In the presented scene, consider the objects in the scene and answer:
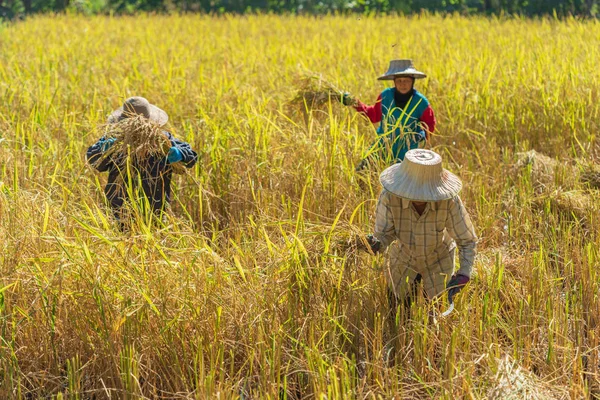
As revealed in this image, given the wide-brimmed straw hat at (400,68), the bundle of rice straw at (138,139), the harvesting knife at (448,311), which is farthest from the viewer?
the wide-brimmed straw hat at (400,68)

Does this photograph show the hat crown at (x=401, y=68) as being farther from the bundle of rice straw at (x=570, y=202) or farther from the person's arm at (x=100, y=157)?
the person's arm at (x=100, y=157)

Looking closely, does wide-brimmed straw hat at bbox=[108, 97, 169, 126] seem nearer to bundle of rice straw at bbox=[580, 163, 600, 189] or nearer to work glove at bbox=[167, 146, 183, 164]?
work glove at bbox=[167, 146, 183, 164]

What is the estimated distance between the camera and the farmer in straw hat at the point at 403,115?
3.67 m

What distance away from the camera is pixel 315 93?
428 cm

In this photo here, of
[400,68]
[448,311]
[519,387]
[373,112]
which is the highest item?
[400,68]

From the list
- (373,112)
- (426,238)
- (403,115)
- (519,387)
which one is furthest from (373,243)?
(373,112)

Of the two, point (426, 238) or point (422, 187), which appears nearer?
point (422, 187)

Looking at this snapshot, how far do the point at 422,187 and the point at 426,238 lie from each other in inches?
8.9

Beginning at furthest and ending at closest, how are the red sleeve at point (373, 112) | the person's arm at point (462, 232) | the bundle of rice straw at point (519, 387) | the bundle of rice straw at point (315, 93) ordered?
the bundle of rice straw at point (315, 93), the red sleeve at point (373, 112), the person's arm at point (462, 232), the bundle of rice straw at point (519, 387)

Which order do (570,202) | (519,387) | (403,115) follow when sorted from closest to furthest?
1. (519,387)
2. (570,202)
3. (403,115)

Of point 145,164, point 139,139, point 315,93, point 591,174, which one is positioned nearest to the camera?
point 139,139

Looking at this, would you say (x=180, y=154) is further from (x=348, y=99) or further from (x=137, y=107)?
A: (x=348, y=99)

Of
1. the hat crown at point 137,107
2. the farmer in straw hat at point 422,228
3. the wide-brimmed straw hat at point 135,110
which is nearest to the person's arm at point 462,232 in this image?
the farmer in straw hat at point 422,228

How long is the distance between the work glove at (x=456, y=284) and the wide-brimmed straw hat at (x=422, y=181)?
0.28 metres
